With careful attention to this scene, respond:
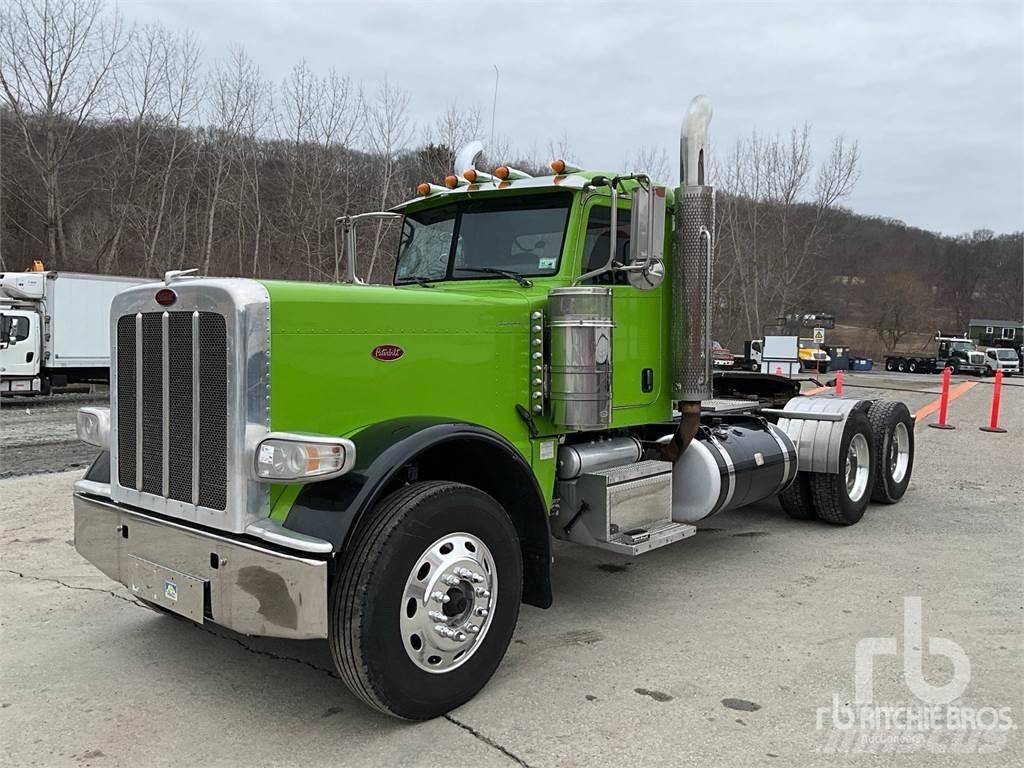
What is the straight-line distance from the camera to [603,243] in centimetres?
486

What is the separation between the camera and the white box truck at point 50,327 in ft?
60.1

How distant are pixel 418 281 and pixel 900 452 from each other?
561 centimetres

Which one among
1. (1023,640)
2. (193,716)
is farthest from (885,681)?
(193,716)

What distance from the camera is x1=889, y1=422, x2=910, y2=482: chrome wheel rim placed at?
8094mm

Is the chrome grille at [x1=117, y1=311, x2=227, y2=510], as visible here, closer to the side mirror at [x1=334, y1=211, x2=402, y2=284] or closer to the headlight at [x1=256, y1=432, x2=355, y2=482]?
the headlight at [x1=256, y1=432, x2=355, y2=482]

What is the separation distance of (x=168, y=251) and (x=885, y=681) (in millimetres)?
30182

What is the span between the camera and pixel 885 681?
12.8 ft

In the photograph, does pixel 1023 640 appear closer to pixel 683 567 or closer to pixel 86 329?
pixel 683 567

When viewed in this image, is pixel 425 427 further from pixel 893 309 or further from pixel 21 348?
pixel 893 309

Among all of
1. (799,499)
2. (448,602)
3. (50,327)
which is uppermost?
A: (50,327)

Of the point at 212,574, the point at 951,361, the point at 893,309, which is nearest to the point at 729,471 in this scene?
the point at 212,574

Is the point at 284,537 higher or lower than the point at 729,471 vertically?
higher

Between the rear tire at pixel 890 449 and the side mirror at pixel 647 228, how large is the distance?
13.7 ft

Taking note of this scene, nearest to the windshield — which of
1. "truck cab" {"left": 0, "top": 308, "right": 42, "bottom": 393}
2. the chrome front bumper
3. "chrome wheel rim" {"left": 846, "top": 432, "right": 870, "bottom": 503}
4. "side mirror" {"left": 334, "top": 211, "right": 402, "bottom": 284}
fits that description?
"side mirror" {"left": 334, "top": 211, "right": 402, "bottom": 284}
